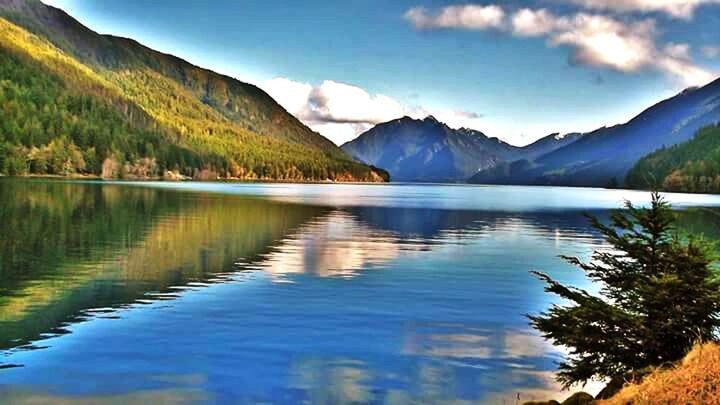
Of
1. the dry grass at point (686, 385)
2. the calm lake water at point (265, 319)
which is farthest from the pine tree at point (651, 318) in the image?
the dry grass at point (686, 385)

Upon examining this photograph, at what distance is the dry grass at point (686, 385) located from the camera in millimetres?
11055

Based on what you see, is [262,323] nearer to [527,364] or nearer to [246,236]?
[527,364]

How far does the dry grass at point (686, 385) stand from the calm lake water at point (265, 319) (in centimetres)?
419

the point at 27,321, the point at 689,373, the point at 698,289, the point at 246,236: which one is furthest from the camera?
the point at 246,236

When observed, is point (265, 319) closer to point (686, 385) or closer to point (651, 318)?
point (651, 318)

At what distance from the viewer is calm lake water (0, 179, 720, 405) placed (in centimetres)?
1753

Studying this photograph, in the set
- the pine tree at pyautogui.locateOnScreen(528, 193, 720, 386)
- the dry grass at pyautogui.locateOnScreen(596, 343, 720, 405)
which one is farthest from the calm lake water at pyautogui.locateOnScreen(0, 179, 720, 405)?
the dry grass at pyautogui.locateOnScreen(596, 343, 720, 405)

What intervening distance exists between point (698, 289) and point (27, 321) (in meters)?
21.7

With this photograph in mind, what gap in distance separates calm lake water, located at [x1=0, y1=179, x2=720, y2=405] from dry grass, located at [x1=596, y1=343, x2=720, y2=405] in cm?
419

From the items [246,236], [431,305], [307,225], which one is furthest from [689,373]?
[307,225]

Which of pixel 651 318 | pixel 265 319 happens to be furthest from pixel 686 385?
pixel 265 319

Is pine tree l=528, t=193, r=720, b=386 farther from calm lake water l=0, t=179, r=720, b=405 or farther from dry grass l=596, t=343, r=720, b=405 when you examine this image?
dry grass l=596, t=343, r=720, b=405

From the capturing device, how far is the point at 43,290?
96.4 ft

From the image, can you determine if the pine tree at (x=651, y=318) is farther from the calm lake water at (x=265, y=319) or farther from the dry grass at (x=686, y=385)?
the dry grass at (x=686, y=385)
